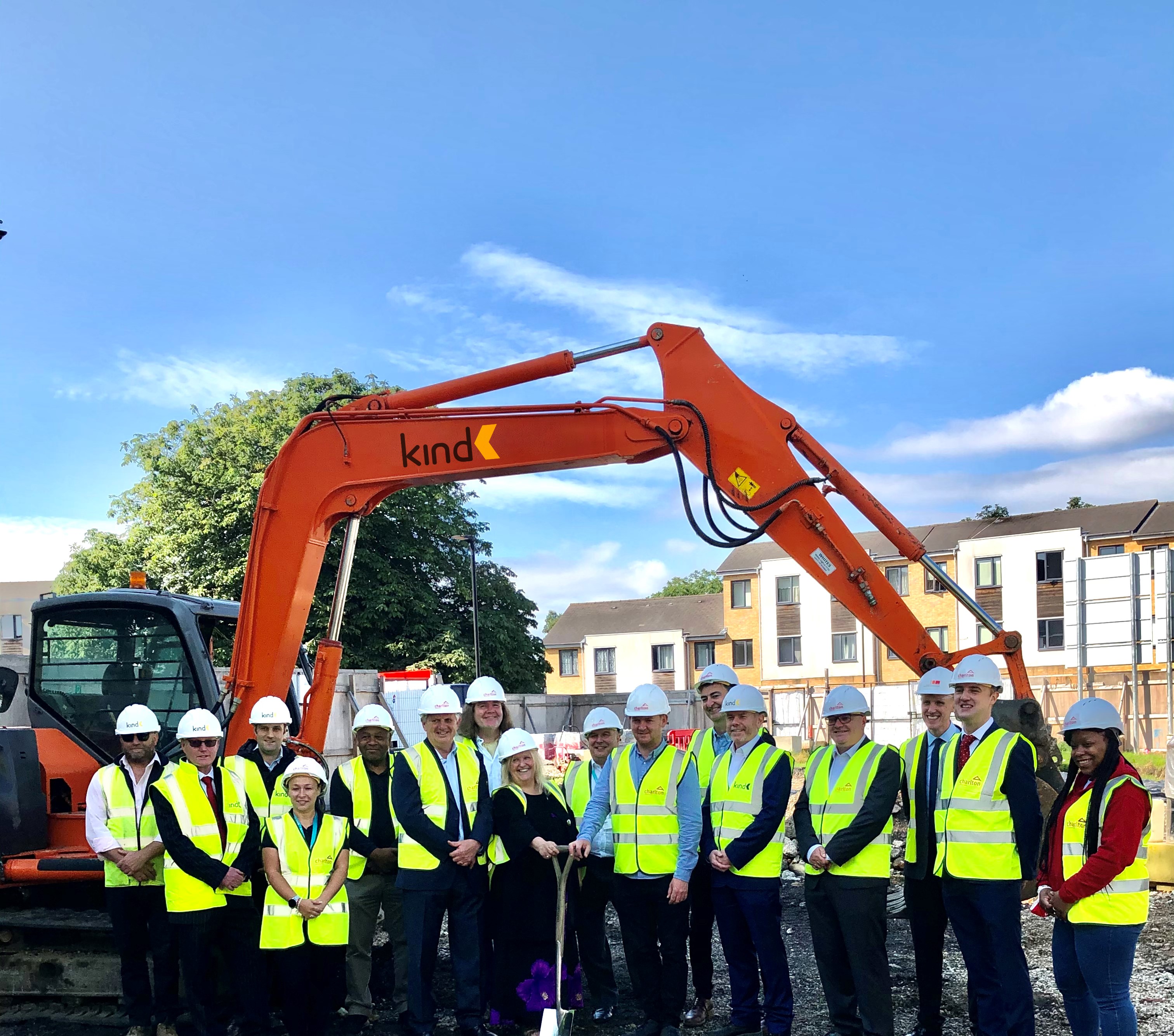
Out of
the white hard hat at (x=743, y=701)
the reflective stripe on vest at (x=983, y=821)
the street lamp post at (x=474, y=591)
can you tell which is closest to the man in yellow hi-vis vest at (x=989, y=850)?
the reflective stripe on vest at (x=983, y=821)

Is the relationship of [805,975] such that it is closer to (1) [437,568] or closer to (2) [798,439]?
(2) [798,439]

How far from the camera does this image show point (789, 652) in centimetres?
4672

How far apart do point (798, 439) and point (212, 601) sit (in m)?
4.25

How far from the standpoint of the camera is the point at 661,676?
5244 cm

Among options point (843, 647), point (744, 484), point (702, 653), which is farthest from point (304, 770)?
point (702, 653)

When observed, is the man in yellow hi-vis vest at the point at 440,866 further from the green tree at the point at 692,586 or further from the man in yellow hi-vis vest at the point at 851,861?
the green tree at the point at 692,586

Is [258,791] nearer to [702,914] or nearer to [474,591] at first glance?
[702,914]

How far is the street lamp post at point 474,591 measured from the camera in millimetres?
28531

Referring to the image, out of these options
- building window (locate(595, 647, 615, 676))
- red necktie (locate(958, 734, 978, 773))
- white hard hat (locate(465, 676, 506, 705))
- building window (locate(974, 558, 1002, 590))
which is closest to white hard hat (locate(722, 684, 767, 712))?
red necktie (locate(958, 734, 978, 773))

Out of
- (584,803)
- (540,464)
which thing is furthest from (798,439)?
(584,803)

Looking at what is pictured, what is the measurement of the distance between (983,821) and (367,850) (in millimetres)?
3283

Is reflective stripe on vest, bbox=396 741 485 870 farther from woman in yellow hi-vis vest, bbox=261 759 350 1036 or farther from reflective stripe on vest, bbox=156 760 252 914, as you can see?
reflective stripe on vest, bbox=156 760 252 914

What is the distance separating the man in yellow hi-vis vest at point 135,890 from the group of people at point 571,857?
13 mm

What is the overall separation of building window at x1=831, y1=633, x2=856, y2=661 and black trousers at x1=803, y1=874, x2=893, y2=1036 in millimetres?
39712
